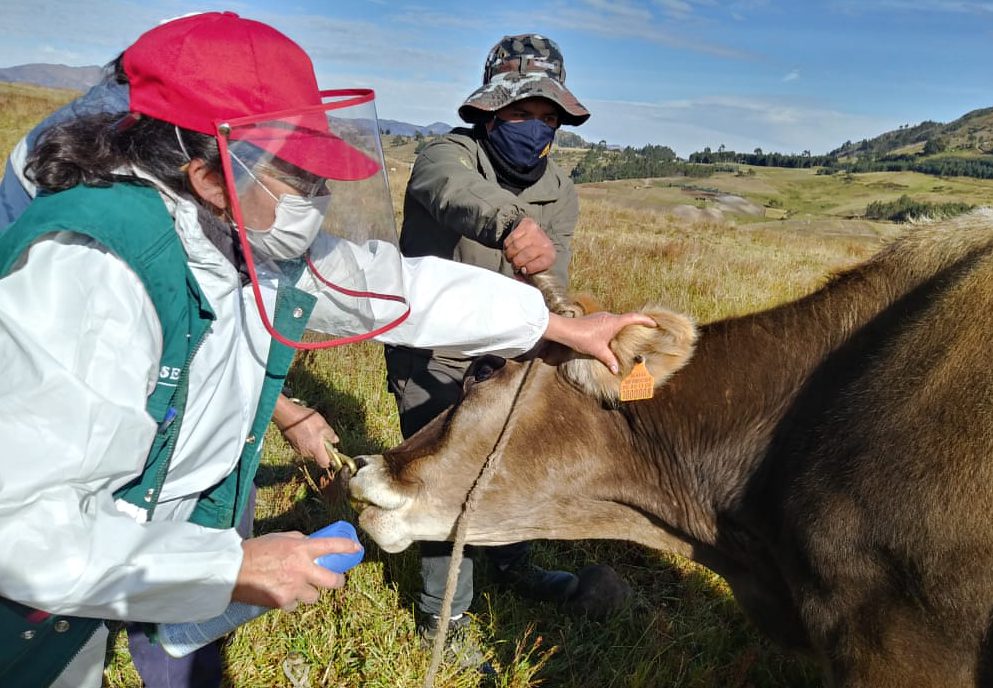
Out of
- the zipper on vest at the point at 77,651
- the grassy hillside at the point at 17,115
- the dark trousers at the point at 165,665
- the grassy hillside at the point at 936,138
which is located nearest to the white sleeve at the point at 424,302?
the zipper on vest at the point at 77,651

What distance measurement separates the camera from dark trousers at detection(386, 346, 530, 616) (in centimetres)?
355

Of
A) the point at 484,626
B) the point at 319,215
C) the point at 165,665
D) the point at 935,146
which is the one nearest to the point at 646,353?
the point at 319,215

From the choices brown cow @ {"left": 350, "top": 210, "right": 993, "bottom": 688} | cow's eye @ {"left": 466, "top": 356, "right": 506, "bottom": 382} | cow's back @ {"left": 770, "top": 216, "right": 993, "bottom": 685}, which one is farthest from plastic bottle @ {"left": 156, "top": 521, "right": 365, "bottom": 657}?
cow's back @ {"left": 770, "top": 216, "right": 993, "bottom": 685}

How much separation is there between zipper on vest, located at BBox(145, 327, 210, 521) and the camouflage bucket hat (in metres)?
1.96

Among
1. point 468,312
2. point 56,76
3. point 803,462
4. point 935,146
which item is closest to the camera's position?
point 803,462

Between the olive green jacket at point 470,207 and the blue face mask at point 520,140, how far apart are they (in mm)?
107

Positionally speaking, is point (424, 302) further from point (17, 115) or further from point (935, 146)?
point (935, 146)

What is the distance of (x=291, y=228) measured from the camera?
2.12 meters

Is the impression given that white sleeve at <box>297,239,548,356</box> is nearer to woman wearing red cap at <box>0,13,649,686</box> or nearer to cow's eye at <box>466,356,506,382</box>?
woman wearing red cap at <box>0,13,649,686</box>

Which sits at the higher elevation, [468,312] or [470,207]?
[470,207]

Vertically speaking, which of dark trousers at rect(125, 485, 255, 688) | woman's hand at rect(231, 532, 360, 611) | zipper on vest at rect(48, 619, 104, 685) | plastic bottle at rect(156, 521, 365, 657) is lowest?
dark trousers at rect(125, 485, 255, 688)

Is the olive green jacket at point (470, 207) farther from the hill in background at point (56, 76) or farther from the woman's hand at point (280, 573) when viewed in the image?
the woman's hand at point (280, 573)

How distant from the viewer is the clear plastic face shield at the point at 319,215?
75.0 inches

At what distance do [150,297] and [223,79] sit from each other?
1.90 ft
